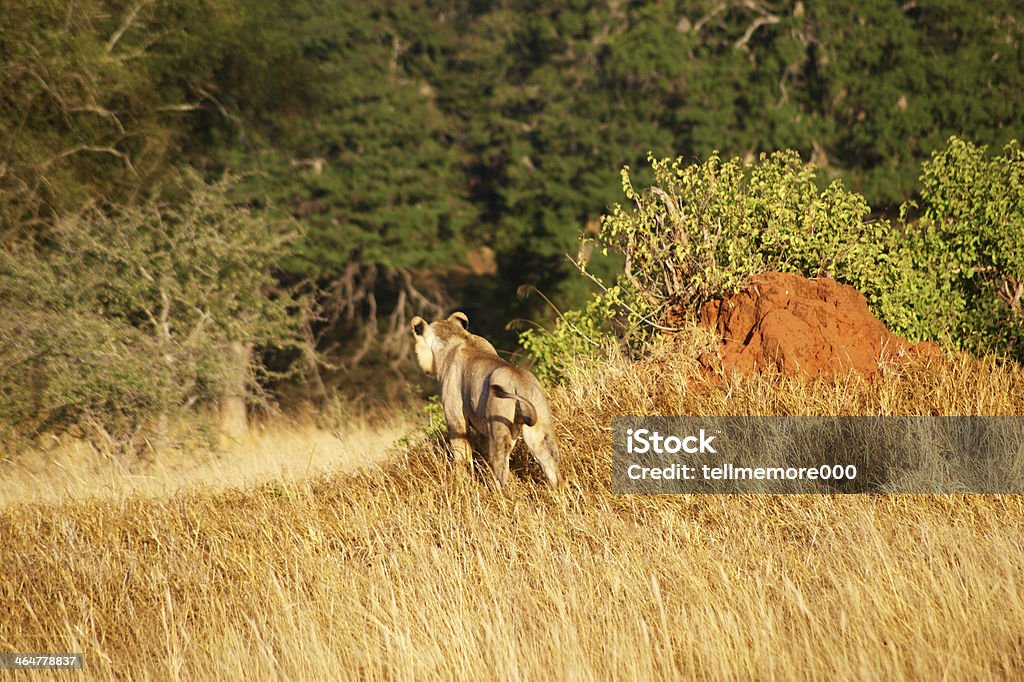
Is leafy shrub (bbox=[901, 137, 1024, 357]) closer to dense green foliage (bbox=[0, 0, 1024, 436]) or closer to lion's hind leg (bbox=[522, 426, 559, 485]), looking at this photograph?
dense green foliage (bbox=[0, 0, 1024, 436])

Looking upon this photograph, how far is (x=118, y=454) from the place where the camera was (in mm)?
10922

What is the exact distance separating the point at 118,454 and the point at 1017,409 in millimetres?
8071

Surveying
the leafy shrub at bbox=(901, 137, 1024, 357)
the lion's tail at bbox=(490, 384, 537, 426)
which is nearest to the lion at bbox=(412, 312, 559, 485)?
the lion's tail at bbox=(490, 384, 537, 426)

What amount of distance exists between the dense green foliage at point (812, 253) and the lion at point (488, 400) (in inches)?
66.9

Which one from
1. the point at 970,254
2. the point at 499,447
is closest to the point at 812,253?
the point at 970,254

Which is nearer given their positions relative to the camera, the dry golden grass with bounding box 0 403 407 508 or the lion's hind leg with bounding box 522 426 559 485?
the lion's hind leg with bounding box 522 426 559 485

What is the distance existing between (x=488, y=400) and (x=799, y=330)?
2679 millimetres

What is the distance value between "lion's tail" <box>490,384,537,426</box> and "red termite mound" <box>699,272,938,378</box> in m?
2.16

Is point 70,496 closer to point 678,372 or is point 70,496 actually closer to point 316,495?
point 316,495

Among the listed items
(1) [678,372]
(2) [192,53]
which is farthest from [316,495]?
(2) [192,53]

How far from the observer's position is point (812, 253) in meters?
9.06

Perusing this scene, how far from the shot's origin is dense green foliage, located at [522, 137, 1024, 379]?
8875mm

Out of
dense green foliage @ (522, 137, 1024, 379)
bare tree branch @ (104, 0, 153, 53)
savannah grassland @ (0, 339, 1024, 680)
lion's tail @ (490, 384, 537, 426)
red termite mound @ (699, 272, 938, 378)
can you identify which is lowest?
savannah grassland @ (0, 339, 1024, 680)

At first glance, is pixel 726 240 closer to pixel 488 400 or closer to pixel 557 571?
pixel 488 400
